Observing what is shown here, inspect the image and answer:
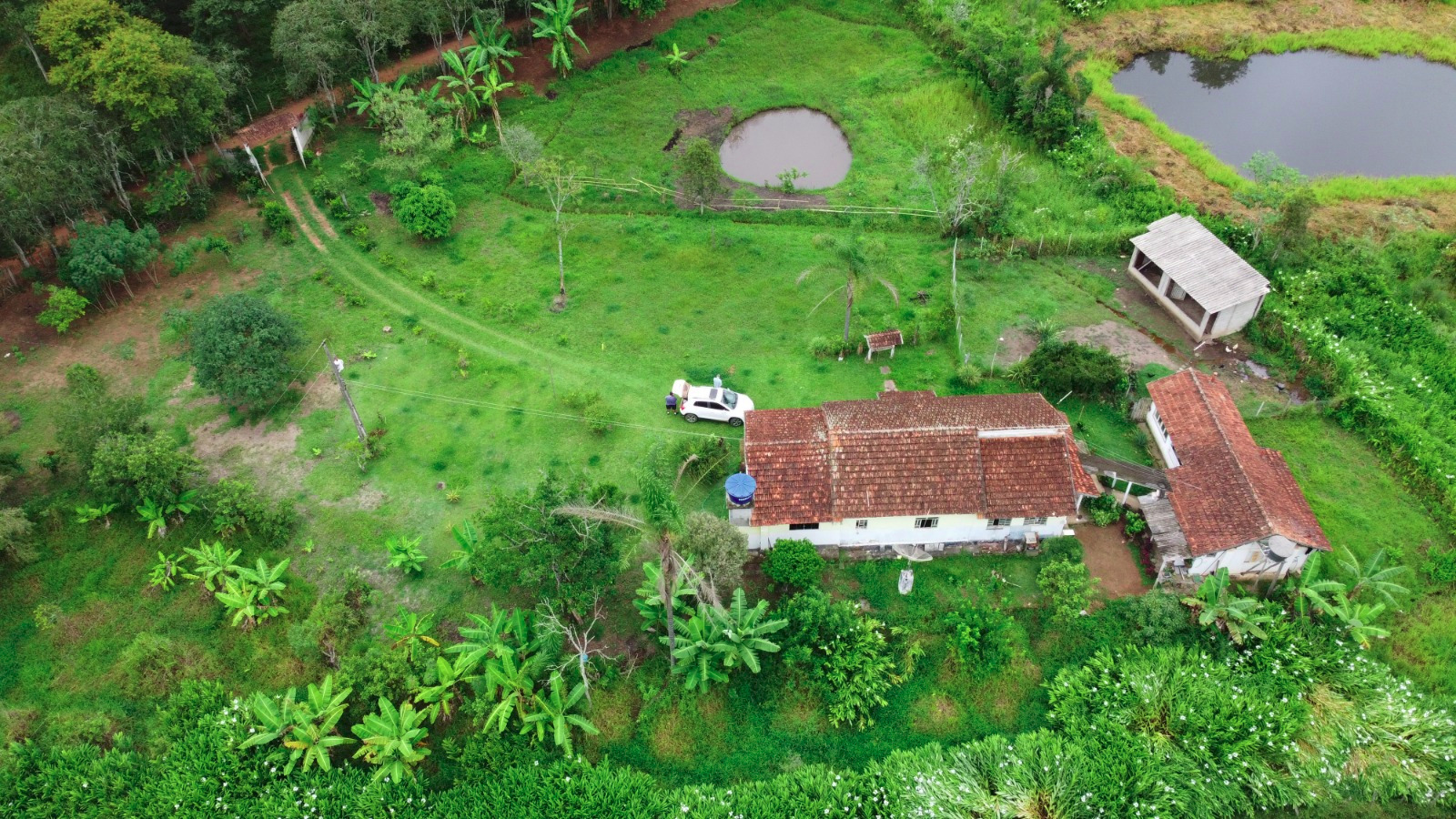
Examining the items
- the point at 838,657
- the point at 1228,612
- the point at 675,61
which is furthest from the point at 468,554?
the point at 675,61

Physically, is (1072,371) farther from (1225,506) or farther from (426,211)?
(426,211)

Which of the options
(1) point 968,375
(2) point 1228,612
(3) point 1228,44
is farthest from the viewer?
(3) point 1228,44

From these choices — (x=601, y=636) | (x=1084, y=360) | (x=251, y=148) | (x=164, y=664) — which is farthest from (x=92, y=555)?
(x=1084, y=360)

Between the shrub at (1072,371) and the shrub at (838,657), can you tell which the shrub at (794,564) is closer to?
the shrub at (838,657)

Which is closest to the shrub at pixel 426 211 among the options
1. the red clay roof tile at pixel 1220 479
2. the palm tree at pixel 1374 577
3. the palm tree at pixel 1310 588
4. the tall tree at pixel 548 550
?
the tall tree at pixel 548 550

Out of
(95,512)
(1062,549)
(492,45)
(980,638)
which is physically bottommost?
(980,638)

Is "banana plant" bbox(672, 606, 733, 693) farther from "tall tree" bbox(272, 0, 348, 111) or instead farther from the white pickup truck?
"tall tree" bbox(272, 0, 348, 111)
